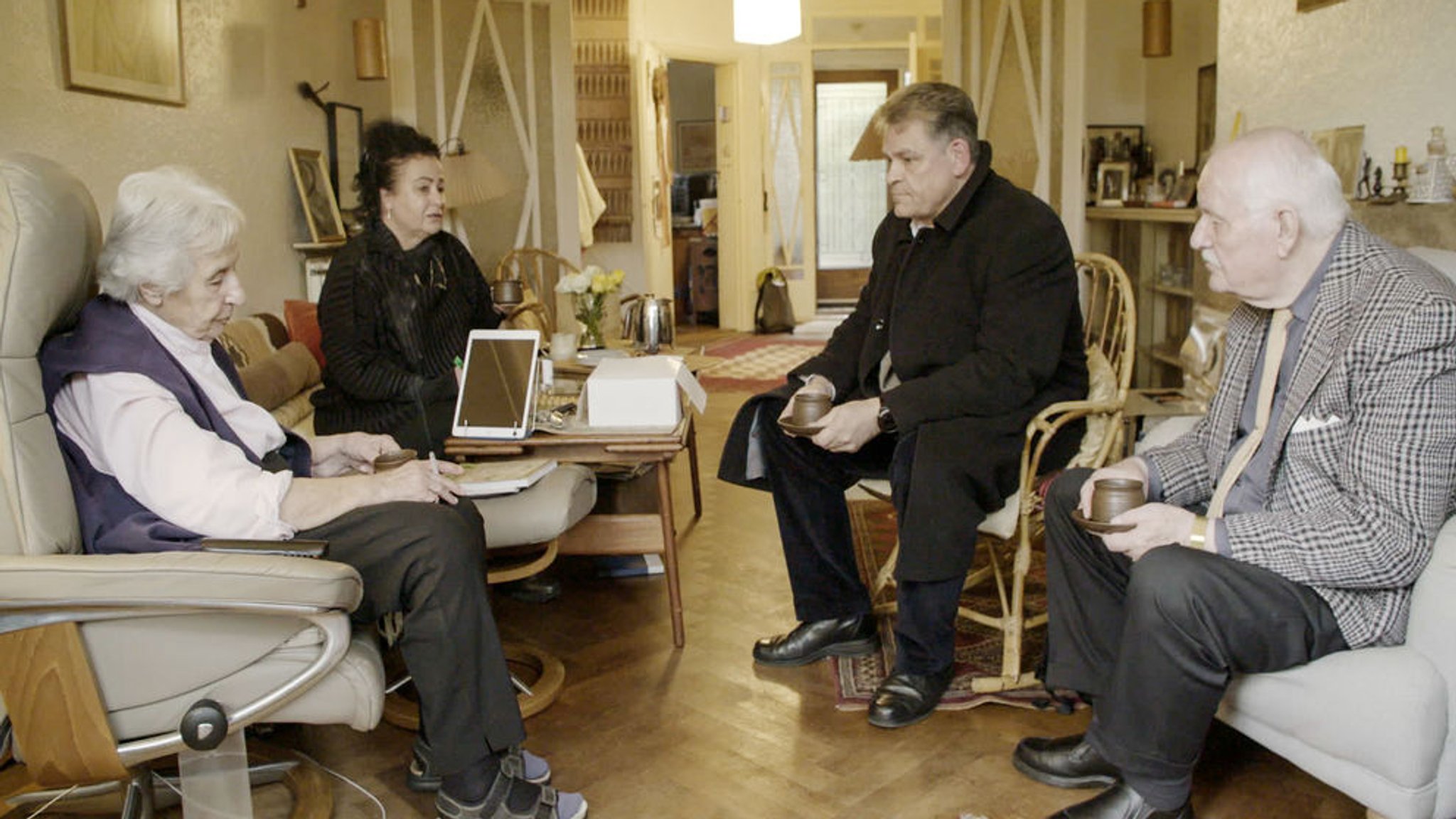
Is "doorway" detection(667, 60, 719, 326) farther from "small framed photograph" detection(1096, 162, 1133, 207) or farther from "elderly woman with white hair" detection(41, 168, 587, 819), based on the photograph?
"elderly woman with white hair" detection(41, 168, 587, 819)

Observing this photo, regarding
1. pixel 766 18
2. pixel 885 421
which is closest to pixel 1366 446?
pixel 885 421

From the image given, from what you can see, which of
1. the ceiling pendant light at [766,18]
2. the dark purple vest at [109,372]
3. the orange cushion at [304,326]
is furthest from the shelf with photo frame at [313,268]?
the dark purple vest at [109,372]

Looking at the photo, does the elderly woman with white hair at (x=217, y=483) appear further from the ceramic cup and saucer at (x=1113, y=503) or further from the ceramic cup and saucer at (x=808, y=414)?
the ceramic cup and saucer at (x=1113, y=503)

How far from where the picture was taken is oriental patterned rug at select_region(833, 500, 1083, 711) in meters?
2.79

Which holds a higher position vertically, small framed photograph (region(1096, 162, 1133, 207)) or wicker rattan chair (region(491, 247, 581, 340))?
small framed photograph (region(1096, 162, 1133, 207))

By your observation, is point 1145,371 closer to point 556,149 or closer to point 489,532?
point 556,149

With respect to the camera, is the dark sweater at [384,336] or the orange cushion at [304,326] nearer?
the dark sweater at [384,336]

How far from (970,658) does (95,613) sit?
199 centimetres

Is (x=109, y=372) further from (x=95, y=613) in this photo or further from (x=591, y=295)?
(x=591, y=295)

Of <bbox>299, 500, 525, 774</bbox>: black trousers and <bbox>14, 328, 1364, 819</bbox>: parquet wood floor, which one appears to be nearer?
<bbox>299, 500, 525, 774</bbox>: black trousers

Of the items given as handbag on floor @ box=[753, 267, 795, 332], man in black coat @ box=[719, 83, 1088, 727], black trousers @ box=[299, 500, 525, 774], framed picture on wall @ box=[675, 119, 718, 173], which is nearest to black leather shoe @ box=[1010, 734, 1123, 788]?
man in black coat @ box=[719, 83, 1088, 727]

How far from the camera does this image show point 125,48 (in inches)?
147

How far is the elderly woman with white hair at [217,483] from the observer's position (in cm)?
194

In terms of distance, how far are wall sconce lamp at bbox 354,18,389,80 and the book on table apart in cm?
359
